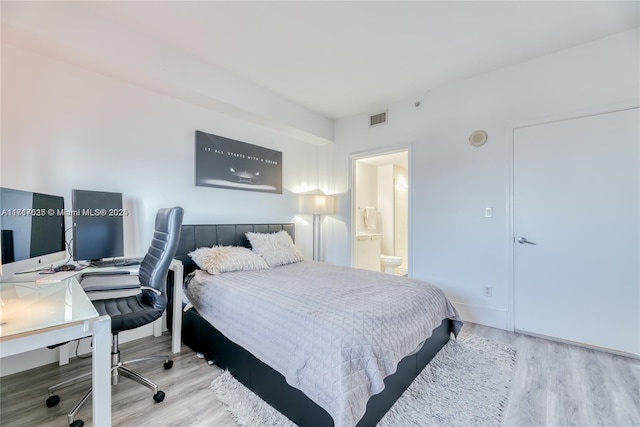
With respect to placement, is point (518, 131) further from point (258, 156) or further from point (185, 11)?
point (185, 11)

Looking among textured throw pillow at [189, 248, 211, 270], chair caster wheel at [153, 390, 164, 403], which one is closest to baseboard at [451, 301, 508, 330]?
textured throw pillow at [189, 248, 211, 270]

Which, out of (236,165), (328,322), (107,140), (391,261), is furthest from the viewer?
(391,261)

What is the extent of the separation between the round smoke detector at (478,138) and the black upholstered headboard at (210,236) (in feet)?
8.82

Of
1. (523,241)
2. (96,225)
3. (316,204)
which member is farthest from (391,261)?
(96,225)

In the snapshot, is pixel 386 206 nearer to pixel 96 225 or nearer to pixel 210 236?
pixel 210 236

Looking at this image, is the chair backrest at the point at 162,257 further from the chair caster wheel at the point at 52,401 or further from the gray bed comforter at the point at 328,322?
the chair caster wheel at the point at 52,401

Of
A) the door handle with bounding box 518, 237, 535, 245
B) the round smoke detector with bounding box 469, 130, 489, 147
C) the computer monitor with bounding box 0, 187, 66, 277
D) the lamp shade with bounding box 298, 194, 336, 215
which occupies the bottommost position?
the door handle with bounding box 518, 237, 535, 245

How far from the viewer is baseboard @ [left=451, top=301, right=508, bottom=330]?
9.36 ft

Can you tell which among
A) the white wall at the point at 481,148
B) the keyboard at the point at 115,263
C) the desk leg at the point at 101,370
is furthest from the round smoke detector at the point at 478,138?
the keyboard at the point at 115,263

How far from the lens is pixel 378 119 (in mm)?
3850

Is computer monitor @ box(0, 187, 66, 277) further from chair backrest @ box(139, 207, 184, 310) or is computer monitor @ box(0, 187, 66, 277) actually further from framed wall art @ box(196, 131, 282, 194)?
framed wall art @ box(196, 131, 282, 194)

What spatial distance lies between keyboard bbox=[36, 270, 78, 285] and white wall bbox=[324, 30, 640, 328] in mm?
3348

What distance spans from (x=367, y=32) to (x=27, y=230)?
2792 millimetres

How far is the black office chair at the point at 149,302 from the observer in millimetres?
1703
